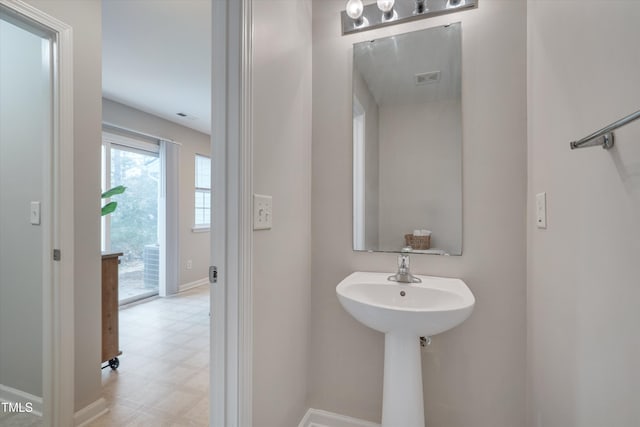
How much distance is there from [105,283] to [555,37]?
107 inches

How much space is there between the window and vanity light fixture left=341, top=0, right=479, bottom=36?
12.0 ft

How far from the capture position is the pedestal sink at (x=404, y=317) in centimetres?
102

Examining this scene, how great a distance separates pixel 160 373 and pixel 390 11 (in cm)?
268

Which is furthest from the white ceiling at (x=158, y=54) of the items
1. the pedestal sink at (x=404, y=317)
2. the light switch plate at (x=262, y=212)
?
the pedestal sink at (x=404, y=317)

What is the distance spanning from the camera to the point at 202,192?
4.67 meters

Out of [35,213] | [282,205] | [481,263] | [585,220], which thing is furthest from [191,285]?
[585,220]

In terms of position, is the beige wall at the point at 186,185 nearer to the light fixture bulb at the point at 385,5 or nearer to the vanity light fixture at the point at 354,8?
the vanity light fixture at the point at 354,8

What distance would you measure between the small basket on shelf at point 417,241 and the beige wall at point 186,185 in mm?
3593

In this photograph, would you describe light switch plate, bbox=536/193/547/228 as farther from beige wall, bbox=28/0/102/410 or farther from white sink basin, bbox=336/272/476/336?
beige wall, bbox=28/0/102/410

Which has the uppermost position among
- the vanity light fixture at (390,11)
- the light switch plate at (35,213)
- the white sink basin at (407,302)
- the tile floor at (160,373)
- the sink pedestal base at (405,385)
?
the vanity light fixture at (390,11)

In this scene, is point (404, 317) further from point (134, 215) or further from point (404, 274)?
point (134, 215)

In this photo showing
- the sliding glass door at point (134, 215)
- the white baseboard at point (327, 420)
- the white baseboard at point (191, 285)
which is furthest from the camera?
the white baseboard at point (191, 285)

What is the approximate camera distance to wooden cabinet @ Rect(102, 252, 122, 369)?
2.04 m

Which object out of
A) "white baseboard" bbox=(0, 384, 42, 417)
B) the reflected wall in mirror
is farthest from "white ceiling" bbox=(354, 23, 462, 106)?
"white baseboard" bbox=(0, 384, 42, 417)
